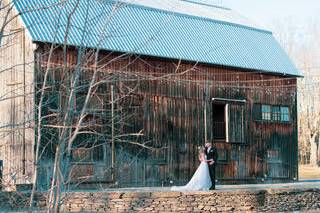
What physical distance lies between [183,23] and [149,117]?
593 centimetres

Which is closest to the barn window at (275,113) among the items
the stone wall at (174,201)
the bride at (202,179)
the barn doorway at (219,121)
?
the barn doorway at (219,121)

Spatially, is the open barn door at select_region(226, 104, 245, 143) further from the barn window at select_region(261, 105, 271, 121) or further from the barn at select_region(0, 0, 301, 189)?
the barn window at select_region(261, 105, 271, 121)

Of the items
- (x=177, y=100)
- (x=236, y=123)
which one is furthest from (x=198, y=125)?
(x=236, y=123)

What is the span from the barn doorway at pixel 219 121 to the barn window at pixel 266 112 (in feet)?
7.17

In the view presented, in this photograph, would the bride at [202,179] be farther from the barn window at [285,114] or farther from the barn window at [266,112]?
the barn window at [285,114]

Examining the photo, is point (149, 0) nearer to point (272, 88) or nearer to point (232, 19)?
point (232, 19)

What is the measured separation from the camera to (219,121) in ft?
102

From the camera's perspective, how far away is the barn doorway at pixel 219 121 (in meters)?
30.1

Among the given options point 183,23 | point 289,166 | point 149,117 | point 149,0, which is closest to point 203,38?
point 183,23

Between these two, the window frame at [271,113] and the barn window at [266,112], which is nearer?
the window frame at [271,113]

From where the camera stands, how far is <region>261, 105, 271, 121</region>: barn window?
3136 centimetres

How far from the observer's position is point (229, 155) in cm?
2934

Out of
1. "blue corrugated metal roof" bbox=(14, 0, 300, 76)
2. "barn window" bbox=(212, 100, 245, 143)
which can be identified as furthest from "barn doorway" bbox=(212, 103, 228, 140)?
"blue corrugated metal roof" bbox=(14, 0, 300, 76)

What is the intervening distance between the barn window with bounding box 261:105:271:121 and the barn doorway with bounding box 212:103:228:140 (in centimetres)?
218
